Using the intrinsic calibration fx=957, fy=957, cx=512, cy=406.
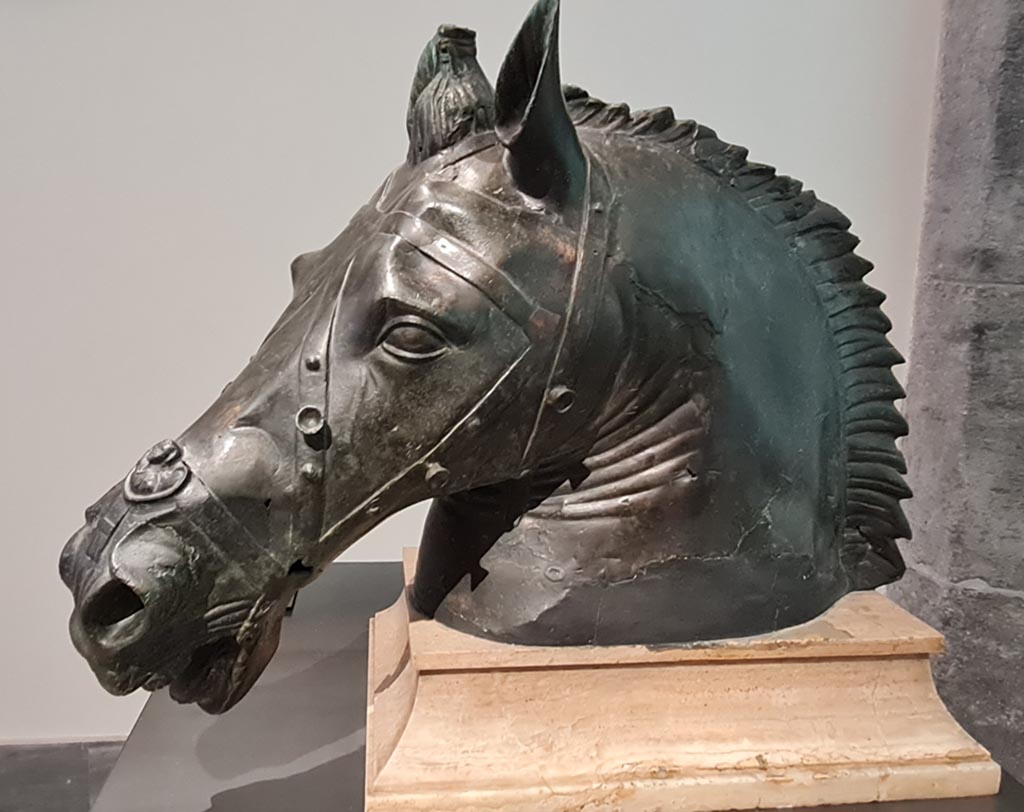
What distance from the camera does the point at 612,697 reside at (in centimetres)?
90

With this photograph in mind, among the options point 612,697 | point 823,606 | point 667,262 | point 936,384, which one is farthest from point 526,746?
point 936,384

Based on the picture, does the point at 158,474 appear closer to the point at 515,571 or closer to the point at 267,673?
the point at 515,571

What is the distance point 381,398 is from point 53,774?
1.42m

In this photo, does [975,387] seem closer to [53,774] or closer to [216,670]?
[216,670]

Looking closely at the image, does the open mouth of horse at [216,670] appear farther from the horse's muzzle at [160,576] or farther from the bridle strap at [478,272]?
the bridle strap at [478,272]

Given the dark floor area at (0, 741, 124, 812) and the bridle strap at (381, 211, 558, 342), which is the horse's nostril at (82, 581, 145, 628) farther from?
the dark floor area at (0, 741, 124, 812)

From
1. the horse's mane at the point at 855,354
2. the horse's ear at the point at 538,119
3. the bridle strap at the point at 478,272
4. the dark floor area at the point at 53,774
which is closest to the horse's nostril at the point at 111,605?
the bridle strap at the point at 478,272

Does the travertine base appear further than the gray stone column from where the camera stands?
No

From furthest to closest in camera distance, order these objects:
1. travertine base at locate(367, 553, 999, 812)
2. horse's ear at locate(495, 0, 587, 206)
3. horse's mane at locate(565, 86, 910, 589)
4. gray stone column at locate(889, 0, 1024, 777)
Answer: gray stone column at locate(889, 0, 1024, 777)
horse's mane at locate(565, 86, 910, 589)
travertine base at locate(367, 553, 999, 812)
horse's ear at locate(495, 0, 587, 206)

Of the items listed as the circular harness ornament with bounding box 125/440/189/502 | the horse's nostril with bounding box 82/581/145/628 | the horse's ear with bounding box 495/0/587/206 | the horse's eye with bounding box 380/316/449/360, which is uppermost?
the horse's ear with bounding box 495/0/587/206

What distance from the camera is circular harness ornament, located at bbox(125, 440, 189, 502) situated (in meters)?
0.76

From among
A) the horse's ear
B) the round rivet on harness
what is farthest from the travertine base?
the horse's ear

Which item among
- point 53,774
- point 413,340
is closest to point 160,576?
point 413,340

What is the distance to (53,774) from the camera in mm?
1785
